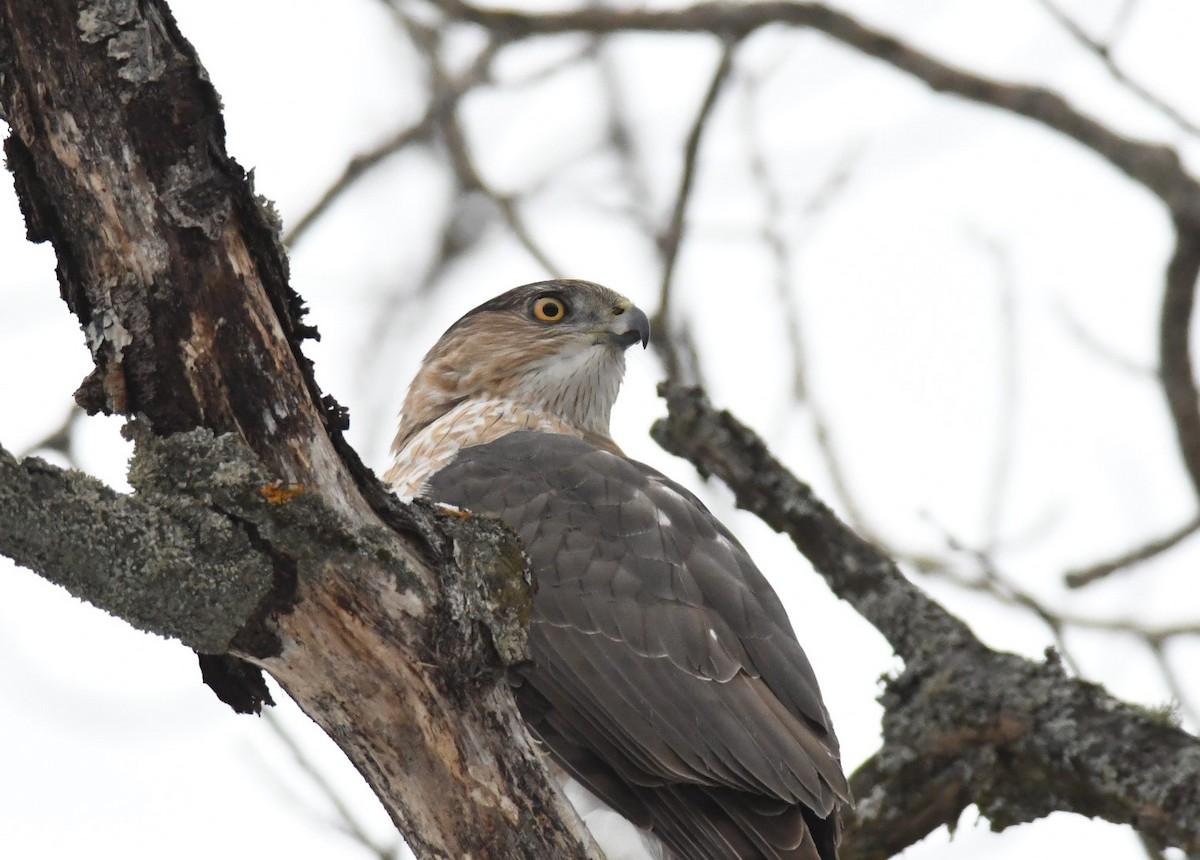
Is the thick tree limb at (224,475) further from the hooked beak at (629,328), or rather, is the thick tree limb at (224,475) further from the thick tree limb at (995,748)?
the hooked beak at (629,328)

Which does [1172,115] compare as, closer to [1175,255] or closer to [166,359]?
[1175,255]

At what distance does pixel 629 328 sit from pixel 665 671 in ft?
8.85

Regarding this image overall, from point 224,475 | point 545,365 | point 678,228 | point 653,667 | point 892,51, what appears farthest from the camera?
point 545,365

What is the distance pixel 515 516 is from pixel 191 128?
2360mm

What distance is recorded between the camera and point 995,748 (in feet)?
16.6

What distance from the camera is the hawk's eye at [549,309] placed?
7.25 meters

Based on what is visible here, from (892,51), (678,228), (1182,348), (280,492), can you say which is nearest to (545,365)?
(678,228)

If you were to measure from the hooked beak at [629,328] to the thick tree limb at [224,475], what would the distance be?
3.79 m

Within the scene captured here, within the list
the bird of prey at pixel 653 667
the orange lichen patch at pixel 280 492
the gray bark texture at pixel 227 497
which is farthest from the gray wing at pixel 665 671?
the orange lichen patch at pixel 280 492

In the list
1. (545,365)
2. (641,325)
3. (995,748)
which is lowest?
(995,748)

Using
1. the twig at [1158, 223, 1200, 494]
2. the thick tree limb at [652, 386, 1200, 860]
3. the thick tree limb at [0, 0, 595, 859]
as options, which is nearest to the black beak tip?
the thick tree limb at [652, 386, 1200, 860]

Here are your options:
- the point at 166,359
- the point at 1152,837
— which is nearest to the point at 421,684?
the point at 166,359

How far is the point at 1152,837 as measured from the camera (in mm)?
4797

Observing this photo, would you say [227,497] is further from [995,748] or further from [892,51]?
[892,51]
